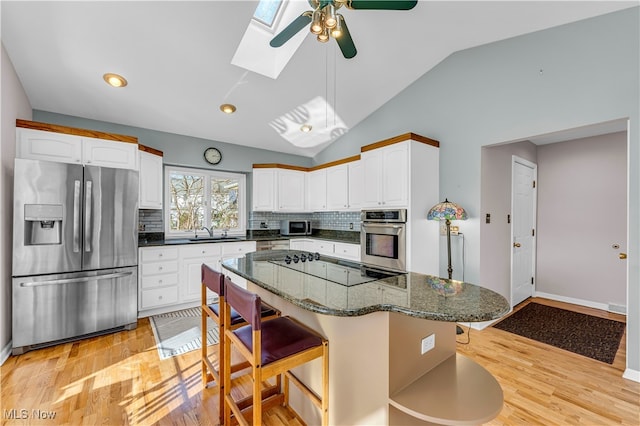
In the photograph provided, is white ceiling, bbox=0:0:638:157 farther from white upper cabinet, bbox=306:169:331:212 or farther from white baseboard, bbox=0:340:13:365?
white baseboard, bbox=0:340:13:365

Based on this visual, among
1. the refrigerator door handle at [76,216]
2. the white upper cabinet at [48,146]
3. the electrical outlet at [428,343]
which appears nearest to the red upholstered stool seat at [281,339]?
the electrical outlet at [428,343]

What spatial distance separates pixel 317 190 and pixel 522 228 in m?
3.21

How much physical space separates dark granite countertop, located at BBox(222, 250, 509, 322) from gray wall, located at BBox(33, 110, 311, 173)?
2.95 m

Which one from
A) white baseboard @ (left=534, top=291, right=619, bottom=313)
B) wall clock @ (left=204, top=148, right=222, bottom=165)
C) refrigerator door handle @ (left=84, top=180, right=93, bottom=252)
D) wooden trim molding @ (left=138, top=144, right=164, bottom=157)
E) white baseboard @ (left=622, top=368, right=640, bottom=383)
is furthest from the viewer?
wall clock @ (left=204, top=148, right=222, bottom=165)

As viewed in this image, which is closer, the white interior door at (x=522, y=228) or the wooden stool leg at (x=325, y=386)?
the wooden stool leg at (x=325, y=386)

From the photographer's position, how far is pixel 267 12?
9.55ft

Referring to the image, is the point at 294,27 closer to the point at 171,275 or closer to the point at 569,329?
the point at 171,275

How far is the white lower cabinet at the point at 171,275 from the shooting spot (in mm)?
3416

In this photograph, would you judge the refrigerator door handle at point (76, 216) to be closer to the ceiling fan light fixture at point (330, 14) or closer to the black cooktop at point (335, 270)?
the black cooktop at point (335, 270)

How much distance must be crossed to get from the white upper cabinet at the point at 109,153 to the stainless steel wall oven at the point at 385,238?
294cm

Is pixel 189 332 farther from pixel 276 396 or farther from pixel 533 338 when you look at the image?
pixel 533 338

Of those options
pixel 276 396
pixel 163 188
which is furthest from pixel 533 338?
pixel 163 188

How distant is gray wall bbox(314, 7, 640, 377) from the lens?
7.39ft

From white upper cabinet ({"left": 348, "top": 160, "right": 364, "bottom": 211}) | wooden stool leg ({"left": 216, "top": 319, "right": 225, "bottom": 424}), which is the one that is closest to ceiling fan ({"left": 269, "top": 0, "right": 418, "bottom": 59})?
wooden stool leg ({"left": 216, "top": 319, "right": 225, "bottom": 424})
